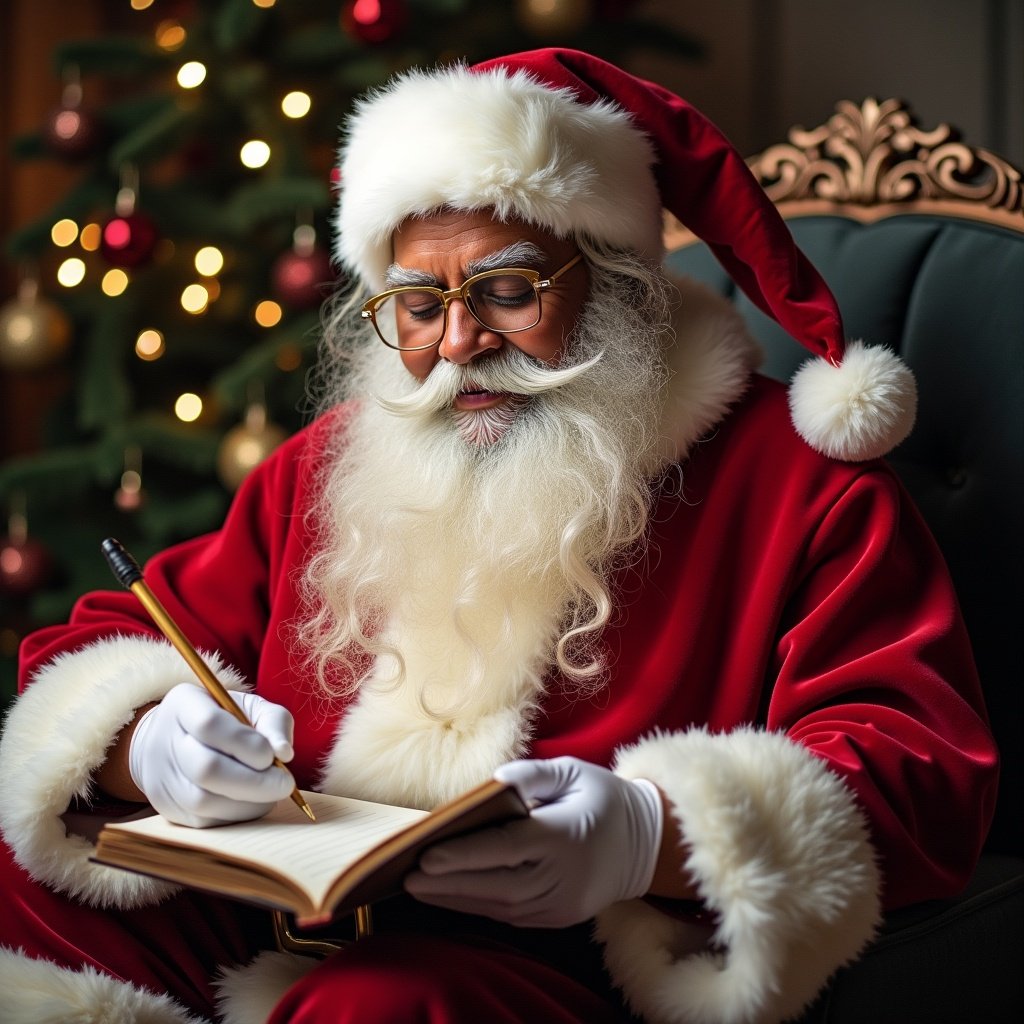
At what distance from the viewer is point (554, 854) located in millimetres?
1113

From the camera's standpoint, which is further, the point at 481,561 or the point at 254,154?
the point at 254,154

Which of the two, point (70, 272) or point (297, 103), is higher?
point (297, 103)

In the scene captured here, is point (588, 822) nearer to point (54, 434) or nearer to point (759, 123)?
point (54, 434)

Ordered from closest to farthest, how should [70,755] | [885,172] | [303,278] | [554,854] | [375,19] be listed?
[554,854]
[70,755]
[885,172]
[375,19]
[303,278]

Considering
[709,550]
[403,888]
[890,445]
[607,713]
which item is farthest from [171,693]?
[890,445]

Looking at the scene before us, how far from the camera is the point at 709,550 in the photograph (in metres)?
1.55

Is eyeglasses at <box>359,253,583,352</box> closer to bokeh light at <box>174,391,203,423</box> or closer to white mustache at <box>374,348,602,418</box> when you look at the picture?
white mustache at <box>374,348,602,418</box>

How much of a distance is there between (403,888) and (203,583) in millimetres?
831

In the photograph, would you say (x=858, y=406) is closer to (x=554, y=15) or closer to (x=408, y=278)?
(x=408, y=278)

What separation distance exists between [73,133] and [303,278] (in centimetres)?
73

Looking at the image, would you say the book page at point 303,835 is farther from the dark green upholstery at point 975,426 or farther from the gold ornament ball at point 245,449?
the gold ornament ball at point 245,449

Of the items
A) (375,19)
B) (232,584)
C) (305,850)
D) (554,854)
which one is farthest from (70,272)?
(554,854)

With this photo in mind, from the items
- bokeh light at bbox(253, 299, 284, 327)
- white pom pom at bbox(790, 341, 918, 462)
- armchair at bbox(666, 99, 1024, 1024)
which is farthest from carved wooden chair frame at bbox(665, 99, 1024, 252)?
bokeh light at bbox(253, 299, 284, 327)

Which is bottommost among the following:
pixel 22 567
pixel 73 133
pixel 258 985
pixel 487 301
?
pixel 22 567
